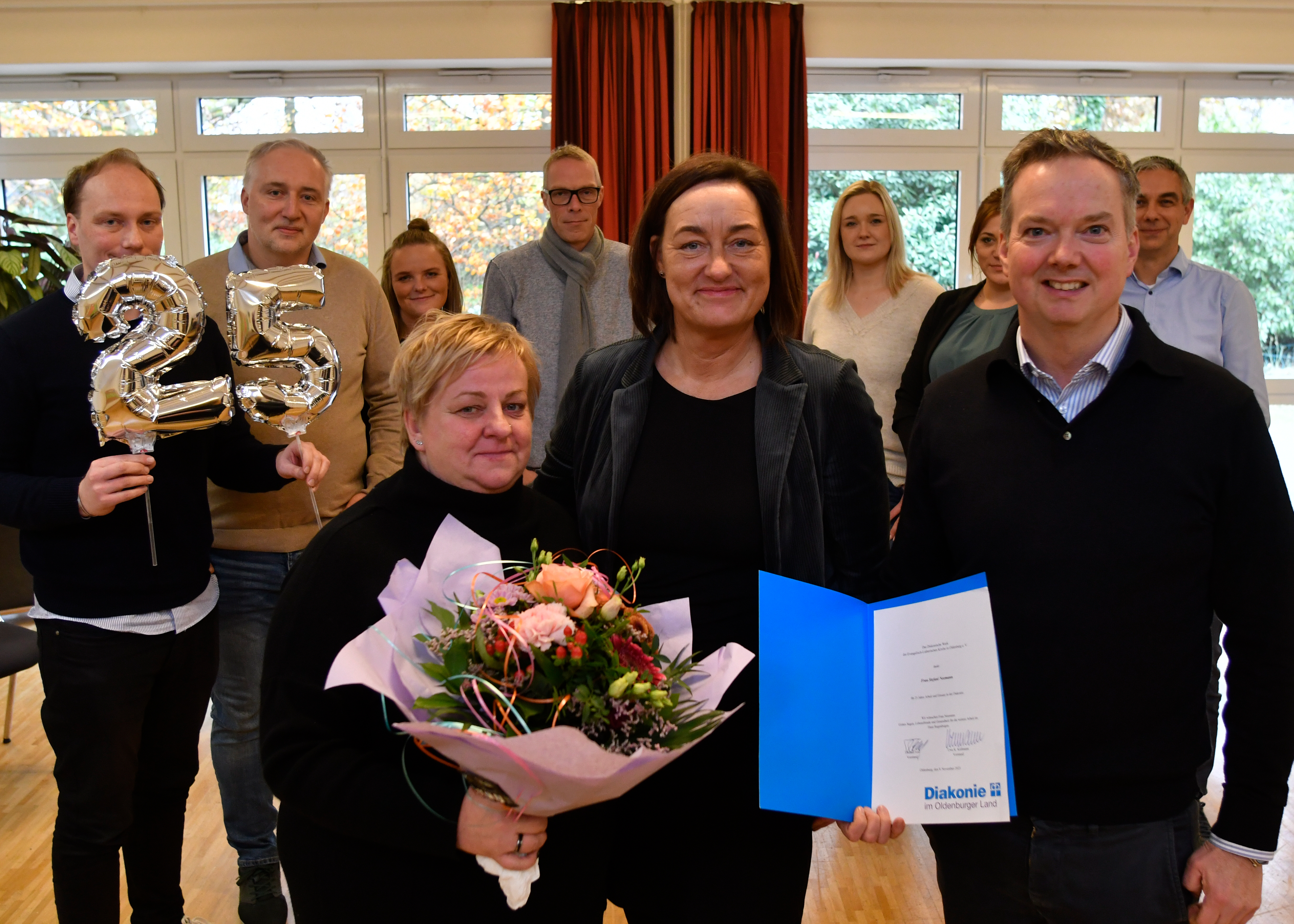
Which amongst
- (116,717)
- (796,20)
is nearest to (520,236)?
(796,20)

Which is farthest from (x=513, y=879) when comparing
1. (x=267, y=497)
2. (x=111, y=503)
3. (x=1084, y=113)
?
(x=1084, y=113)

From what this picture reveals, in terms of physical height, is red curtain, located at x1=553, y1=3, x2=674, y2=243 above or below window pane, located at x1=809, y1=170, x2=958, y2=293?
above

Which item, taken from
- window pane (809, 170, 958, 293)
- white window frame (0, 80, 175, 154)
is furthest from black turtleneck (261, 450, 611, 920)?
white window frame (0, 80, 175, 154)

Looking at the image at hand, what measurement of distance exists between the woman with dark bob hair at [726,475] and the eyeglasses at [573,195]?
181 centimetres

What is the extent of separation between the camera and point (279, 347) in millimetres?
2113

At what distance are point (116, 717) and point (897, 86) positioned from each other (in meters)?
5.22

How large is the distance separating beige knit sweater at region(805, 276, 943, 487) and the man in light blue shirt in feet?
2.26

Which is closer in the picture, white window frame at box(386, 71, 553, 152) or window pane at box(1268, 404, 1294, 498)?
white window frame at box(386, 71, 553, 152)

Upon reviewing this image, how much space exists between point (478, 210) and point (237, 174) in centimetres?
142

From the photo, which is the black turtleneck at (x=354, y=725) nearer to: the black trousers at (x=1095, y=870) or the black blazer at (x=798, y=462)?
the black blazer at (x=798, y=462)

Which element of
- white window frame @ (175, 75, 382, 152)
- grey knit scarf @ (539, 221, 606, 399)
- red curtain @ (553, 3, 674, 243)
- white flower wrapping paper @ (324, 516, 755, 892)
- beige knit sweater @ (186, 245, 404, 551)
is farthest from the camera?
white window frame @ (175, 75, 382, 152)

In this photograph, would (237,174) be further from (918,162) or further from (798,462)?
(798,462)

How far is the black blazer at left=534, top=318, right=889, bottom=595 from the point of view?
5.05 ft

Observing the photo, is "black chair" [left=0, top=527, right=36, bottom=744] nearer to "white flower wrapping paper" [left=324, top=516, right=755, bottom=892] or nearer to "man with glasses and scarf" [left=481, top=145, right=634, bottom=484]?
"man with glasses and scarf" [left=481, top=145, right=634, bottom=484]
